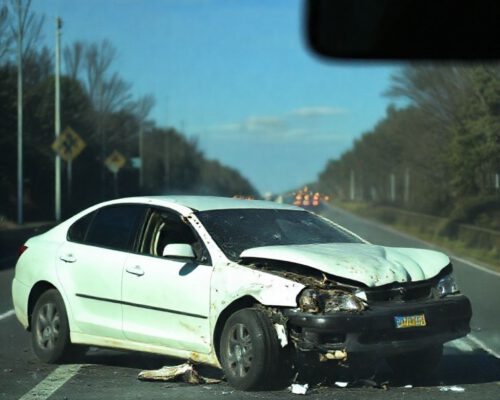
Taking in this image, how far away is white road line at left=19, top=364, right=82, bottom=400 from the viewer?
688 centimetres

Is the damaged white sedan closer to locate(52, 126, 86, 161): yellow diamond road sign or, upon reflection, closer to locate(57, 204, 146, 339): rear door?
locate(57, 204, 146, 339): rear door

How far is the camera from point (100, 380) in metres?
7.48

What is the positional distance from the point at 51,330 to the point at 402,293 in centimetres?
347

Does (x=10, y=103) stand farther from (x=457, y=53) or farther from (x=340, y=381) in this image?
(x=457, y=53)

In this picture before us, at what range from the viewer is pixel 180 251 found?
24.0ft

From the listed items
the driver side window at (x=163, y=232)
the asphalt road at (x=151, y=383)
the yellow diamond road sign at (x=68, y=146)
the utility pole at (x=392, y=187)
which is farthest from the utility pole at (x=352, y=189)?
the driver side window at (x=163, y=232)

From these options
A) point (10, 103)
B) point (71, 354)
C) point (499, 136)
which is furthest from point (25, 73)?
point (71, 354)

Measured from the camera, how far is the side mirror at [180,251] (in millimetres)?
7324

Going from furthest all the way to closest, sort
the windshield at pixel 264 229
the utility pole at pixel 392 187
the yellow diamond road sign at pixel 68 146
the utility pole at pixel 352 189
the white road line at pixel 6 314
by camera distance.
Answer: the utility pole at pixel 392 187 < the utility pole at pixel 352 189 < the yellow diamond road sign at pixel 68 146 < the white road line at pixel 6 314 < the windshield at pixel 264 229

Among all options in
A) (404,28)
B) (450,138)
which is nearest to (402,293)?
(404,28)

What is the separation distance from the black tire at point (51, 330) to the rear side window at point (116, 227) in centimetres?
67

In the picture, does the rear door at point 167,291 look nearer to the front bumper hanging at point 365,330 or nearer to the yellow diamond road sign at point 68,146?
the front bumper hanging at point 365,330

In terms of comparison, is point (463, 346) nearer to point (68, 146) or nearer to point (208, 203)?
point (208, 203)

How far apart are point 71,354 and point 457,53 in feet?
17.9
